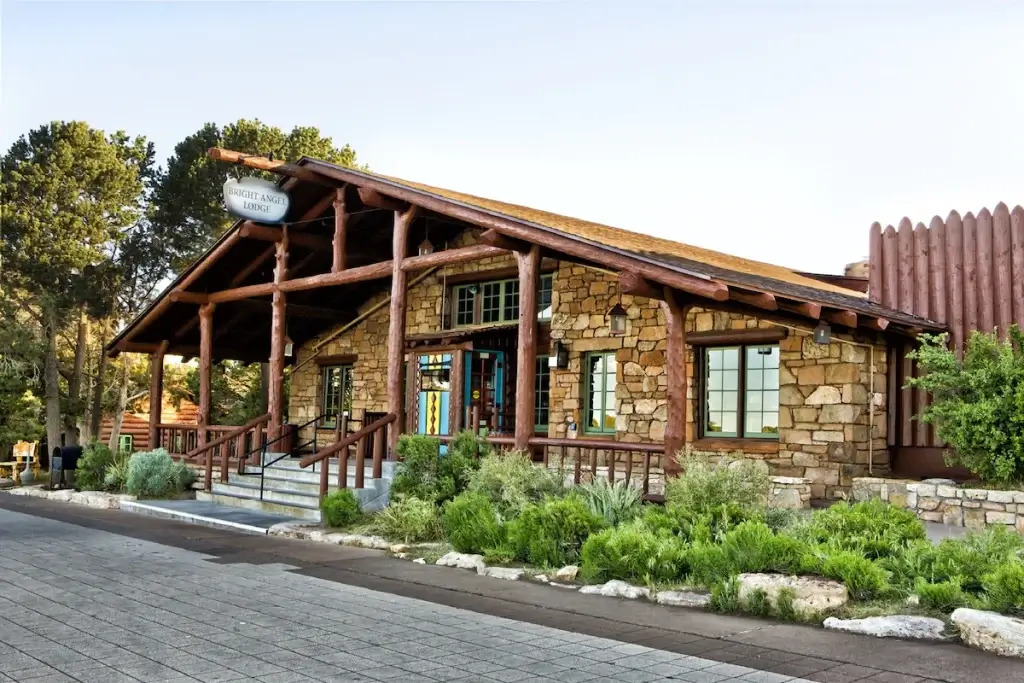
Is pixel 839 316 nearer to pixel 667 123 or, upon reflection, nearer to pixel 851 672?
pixel 667 123

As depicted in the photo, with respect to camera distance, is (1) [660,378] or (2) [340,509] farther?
(1) [660,378]

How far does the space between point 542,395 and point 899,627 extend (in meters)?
10.5

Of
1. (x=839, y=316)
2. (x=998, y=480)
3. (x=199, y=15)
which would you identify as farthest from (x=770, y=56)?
(x=199, y=15)

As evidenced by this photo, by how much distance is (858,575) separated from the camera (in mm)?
7230

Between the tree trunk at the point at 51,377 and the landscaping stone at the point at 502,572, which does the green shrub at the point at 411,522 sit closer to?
the landscaping stone at the point at 502,572

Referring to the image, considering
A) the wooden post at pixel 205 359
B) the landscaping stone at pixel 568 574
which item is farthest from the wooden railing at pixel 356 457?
the wooden post at pixel 205 359

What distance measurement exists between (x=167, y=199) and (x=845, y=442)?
67.4 ft

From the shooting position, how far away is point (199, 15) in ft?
39.4

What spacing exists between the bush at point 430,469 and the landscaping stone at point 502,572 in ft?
8.60

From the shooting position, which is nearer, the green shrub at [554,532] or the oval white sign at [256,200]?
the green shrub at [554,532]

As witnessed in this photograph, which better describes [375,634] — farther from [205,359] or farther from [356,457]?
[205,359]

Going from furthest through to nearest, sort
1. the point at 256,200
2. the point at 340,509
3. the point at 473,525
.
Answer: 1. the point at 256,200
2. the point at 340,509
3. the point at 473,525

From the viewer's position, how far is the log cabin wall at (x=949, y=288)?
12531 millimetres

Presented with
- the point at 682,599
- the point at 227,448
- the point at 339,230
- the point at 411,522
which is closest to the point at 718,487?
the point at 682,599
